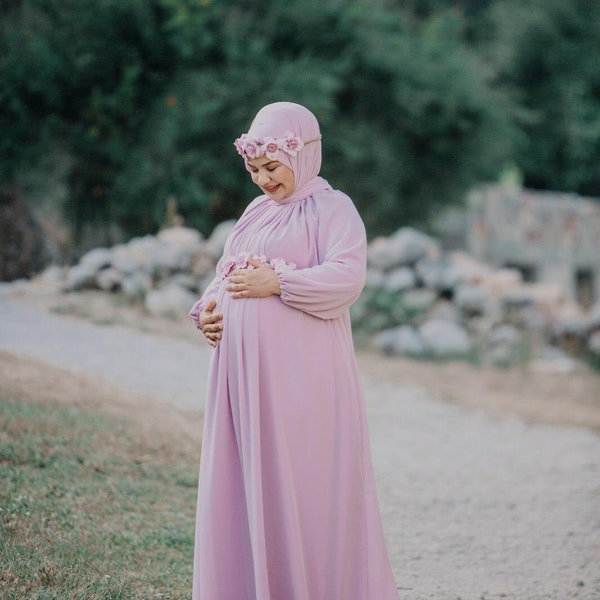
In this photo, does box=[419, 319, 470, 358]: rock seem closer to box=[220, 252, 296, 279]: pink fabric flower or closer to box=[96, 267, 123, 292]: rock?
box=[96, 267, 123, 292]: rock

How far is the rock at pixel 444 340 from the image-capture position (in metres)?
10.7

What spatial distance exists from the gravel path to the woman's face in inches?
77.0

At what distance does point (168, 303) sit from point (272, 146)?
24.7 ft

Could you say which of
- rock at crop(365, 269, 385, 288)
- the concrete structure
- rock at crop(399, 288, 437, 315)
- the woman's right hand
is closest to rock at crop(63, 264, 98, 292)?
rock at crop(365, 269, 385, 288)

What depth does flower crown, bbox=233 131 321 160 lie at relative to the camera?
3312 mm

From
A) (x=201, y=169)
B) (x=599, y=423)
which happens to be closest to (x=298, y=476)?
(x=599, y=423)

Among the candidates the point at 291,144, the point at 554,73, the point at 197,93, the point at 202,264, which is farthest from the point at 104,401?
the point at 554,73

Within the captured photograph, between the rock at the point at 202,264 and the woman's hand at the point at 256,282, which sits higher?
the woman's hand at the point at 256,282

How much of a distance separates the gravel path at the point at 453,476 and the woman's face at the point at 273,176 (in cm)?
195

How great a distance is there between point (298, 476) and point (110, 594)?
1.04 m

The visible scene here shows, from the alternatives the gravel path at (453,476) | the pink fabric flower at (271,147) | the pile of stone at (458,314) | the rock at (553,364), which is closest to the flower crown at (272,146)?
the pink fabric flower at (271,147)

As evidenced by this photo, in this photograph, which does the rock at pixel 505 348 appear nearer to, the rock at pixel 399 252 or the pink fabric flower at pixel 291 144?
the rock at pixel 399 252

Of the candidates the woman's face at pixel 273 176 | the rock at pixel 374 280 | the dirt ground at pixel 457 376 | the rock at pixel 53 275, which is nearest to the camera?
the woman's face at pixel 273 176

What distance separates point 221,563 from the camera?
10.8ft
